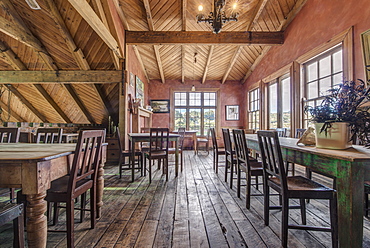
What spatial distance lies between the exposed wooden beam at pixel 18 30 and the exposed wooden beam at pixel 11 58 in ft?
2.77

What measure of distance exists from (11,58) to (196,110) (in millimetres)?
5950

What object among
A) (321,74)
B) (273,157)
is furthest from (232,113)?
(273,157)

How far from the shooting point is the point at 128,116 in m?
4.74

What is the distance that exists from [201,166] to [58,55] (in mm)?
4540

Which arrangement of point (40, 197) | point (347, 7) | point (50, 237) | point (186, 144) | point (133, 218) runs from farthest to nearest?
point (186, 144) < point (347, 7) < point (133, 218) < point (50, 237) < point (40, 197)

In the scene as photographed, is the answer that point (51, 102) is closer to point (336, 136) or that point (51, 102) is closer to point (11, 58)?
point (11, 58)

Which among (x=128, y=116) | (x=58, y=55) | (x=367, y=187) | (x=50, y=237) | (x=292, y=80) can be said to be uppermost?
(x=58, y=55)

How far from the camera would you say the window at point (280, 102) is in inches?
185

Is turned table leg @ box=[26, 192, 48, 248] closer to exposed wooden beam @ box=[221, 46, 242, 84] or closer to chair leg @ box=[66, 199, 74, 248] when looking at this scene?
chair leg @ box=[66, 199, 74, 248]

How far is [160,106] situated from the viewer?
24.9ft

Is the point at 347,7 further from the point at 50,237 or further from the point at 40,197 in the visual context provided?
the point at 50,237

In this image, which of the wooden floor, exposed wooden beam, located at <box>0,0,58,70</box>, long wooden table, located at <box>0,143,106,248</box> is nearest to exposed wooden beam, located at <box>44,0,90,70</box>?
exposed wooden beam, located at <box>0,0,58,70</box>

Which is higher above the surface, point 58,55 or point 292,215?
point 58,55

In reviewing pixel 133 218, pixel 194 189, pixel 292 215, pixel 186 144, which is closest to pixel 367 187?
pixel 292 215
